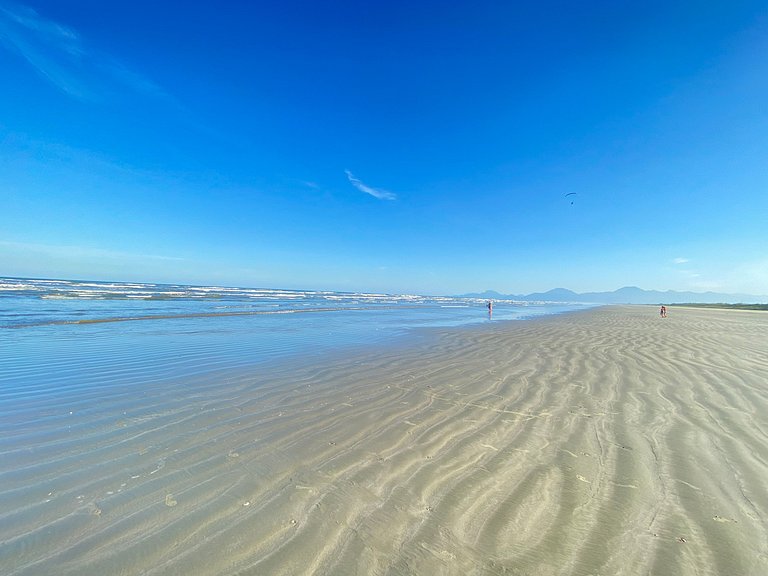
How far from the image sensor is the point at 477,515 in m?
2.67

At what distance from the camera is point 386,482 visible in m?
3.15

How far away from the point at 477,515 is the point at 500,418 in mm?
2370

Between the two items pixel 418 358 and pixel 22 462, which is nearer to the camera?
pixel 22 462

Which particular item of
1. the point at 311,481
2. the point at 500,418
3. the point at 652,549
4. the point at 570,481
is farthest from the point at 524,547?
the point at 500,418

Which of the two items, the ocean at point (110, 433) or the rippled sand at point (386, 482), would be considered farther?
the ocean at point (110, 433)

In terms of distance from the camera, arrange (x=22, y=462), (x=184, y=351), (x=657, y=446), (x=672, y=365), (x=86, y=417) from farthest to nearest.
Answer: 1. (x=184, y=351)
2. (x=672, y=365)
3. (x=86, y=417)
4. (x=657, y=446)
5. (x=22, y=462)

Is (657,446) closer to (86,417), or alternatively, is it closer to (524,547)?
(524,547)

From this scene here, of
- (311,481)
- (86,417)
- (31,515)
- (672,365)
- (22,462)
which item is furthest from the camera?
(672,365)

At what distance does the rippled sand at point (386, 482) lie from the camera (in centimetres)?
226

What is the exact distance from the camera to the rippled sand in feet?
7.42

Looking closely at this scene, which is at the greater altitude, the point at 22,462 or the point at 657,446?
the point at 657,446

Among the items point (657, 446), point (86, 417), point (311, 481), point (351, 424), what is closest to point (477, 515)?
point (311, 481)

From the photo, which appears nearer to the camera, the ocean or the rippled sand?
the rippled sand

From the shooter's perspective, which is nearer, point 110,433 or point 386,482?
point 386,482
